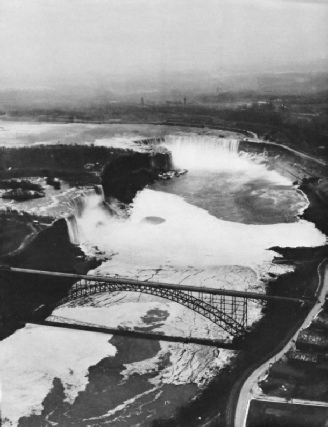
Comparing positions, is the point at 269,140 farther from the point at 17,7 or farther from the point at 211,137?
the point at 17,7

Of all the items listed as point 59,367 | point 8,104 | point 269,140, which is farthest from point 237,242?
point 8,104

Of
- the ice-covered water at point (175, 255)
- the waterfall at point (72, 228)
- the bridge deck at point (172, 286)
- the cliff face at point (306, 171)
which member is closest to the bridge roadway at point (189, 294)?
the bridge deck at point (172, 286)

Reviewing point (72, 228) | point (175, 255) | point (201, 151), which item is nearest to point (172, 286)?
point (175, 255)

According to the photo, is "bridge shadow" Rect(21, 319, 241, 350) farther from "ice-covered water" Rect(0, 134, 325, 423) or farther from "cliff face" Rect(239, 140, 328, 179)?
"cliff face" Rect(239, 140, 328, 179)

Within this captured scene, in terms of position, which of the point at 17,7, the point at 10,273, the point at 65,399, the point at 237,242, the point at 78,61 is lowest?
the point at 65,399

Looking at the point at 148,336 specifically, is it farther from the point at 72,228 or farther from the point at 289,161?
the point at 289,161

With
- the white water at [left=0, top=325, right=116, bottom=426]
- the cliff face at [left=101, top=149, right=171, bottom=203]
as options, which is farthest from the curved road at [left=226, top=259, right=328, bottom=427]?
the cliff face at [left=101, top=149, right=171, bottom=203]

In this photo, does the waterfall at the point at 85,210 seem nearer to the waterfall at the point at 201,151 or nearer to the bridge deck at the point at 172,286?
the bridge deck at the point at 172,286
